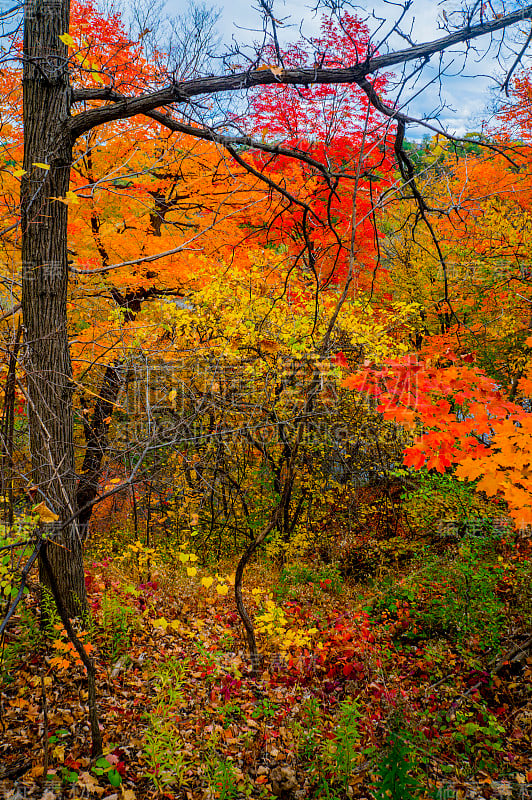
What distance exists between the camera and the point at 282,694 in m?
4.58

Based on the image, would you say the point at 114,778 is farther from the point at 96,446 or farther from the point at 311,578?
the point at 311,578

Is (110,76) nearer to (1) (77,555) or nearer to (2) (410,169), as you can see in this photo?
(2) (410,169)

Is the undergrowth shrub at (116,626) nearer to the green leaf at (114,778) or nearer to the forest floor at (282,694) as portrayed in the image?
the forest floor at (282,694)

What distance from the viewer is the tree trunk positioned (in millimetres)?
3697

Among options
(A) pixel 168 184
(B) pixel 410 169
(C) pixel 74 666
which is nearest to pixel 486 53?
(B) pixel 410 169

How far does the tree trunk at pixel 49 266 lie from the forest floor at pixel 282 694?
34.1 inches

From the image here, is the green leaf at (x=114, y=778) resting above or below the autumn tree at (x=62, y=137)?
below

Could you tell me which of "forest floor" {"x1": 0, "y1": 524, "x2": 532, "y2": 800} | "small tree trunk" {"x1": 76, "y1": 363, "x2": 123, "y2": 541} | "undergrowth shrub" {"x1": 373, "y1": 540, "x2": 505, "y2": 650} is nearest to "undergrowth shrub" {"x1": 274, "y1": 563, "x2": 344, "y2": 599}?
"forest floor" {"x1": 0, "y1": 524, "x2": 532, "y2": 800}

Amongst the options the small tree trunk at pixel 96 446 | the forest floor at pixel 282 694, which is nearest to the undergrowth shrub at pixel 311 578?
the forest floor at pixel 282 694

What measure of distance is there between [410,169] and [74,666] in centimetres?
537

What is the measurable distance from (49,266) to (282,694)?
4691 millimetres

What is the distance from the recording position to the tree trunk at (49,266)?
3697 mm

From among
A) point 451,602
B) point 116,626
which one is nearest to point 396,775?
point 116,626

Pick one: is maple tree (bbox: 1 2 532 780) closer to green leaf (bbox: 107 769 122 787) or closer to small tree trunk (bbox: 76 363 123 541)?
green leaf (bbox: 107 769 122 787)
